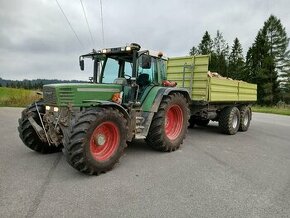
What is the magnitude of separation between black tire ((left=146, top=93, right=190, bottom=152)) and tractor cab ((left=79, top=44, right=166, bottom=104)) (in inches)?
21.6

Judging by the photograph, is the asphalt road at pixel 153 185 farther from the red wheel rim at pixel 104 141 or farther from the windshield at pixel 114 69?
the windshield at pixel 114 69

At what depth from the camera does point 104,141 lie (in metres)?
5.34

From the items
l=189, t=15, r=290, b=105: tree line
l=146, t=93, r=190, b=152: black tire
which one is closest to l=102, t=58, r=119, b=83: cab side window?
l=146, t=93, r=190, b=152: black tire

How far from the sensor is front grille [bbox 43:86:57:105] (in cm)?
552

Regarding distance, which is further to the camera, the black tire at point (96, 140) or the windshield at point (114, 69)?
the windshield at point (114, 69)

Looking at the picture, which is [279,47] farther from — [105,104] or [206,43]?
[105,104]

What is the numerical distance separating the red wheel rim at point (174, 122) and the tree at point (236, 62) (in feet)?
144

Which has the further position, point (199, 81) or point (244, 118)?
point (244, 118)

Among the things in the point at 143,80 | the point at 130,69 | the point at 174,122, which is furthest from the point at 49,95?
the point at 174,122

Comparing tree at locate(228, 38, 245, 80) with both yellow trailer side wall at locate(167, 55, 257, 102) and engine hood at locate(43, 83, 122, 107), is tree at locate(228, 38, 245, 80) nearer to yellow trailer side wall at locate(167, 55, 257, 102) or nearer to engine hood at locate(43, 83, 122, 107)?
yellow trailer side wall at locate(167, 55, 257, 102)

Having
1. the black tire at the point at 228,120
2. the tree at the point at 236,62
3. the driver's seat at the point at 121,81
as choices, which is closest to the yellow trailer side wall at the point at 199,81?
the black tire at the point at 228,120

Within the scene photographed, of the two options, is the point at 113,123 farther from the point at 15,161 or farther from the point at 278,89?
the point at 278,89

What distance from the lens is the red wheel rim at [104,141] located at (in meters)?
5.12

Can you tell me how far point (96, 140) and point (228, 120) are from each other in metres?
5.56
